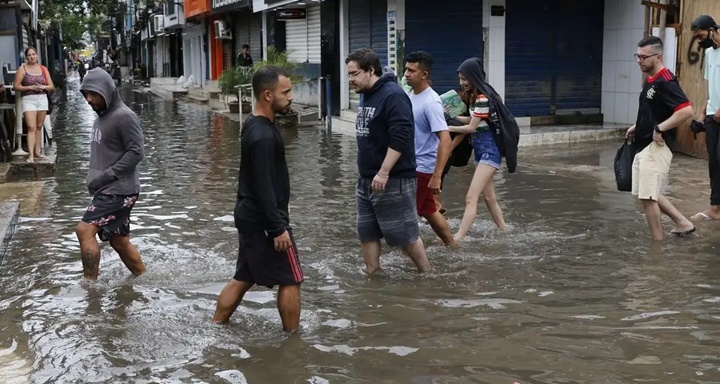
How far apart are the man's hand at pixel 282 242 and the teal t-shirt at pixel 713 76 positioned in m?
5.22

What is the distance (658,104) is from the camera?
23.7 ft

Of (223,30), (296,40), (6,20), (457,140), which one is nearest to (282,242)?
(457,140)

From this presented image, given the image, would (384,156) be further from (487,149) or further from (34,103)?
(34,103)

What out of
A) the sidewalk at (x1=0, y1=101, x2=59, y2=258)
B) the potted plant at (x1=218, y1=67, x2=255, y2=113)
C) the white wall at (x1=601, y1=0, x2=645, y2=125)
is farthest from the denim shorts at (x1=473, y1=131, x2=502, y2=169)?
the potted plant at (x1=218, y1=67, x2=255, y2=113)

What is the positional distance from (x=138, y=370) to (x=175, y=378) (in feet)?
0.85

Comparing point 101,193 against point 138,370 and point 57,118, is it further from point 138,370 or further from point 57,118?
point 57,118

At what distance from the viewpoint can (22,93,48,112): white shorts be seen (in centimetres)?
1158

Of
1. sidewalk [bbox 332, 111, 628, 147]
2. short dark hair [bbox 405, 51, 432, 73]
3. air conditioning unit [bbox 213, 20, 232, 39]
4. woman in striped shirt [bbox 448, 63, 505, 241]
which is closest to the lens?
short dark hair [bbox 405, 51, 432, 73]

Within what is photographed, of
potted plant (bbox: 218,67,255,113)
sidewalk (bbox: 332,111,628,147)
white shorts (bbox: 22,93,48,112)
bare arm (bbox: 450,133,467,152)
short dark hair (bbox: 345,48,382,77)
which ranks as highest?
short dark hair (bbox: 345,48,382,77)

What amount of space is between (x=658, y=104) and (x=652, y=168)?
546 mm

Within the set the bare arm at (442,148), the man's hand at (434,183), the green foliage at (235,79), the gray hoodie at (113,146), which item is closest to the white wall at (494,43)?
the green foliage at (235,79)

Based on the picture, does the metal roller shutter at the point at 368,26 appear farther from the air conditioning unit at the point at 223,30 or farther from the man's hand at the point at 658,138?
the air conditioning unit at the point at 223,30

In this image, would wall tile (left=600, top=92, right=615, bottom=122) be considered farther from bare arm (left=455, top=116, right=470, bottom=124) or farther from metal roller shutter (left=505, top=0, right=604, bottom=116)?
bare arm (left=455, top=116, right=470, bottom=124)

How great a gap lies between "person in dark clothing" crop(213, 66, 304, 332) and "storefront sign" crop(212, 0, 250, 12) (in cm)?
2157
